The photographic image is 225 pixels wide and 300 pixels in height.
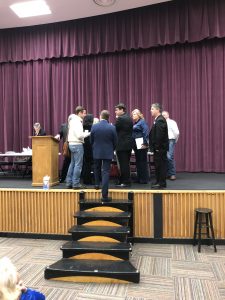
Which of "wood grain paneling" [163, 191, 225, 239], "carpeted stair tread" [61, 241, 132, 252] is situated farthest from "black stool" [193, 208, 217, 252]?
"carpeted stair tread" [61, 241, 132, 252]

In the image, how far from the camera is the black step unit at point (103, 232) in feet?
11.3

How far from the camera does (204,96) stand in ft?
21.1

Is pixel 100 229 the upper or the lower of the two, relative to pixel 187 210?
lower

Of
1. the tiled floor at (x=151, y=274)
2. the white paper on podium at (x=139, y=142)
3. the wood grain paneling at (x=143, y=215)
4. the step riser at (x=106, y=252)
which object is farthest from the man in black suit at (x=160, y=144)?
the step riser at (x=106, y=252)

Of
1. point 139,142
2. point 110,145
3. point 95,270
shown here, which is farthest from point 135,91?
point 95,270

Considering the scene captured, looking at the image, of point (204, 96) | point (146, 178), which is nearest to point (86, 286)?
point (146, 178)

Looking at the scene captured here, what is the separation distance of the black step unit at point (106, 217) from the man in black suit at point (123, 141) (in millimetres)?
742

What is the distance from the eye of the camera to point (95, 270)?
9.44 ft

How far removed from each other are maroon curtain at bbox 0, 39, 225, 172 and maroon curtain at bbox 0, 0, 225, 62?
25 centimetres

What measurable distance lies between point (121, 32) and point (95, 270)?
5.31 metres

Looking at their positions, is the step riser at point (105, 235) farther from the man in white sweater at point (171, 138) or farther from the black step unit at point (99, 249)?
the man in white sweater at point (171, 138)

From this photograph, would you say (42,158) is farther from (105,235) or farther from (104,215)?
(105,235)

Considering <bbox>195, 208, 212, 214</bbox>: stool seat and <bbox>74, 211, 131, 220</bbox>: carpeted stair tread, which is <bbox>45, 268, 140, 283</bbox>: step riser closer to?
<bbox>74, 211, 131, 220</bbox>: carpeted stair tread

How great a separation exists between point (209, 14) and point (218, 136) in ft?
8.04
